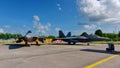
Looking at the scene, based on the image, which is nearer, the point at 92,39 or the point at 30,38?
the point at 30,38

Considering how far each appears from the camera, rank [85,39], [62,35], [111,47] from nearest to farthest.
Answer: [111,47] < [85,39] < [62,35]

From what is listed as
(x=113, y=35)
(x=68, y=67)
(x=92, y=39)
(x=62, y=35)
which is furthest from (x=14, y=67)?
(x=113, y=35)

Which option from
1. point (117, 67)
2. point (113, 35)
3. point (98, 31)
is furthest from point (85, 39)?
point (113, 35)

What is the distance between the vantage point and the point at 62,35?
5334 cm

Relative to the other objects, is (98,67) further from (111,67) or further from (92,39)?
(92,39)

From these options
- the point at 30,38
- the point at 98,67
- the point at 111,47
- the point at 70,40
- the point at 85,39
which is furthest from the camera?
the point at 70,40

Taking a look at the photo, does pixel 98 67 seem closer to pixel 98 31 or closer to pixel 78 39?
pixel 78 39

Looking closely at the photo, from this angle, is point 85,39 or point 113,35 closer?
point 85,39

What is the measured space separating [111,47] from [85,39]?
54.7 feet

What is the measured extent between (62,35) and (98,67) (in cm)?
4288

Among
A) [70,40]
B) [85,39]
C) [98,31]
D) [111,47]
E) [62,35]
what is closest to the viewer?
[111,47]

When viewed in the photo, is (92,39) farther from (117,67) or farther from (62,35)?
(117,67)

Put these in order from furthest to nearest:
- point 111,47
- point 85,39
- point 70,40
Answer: point 70,40, point 85,39, point 111,47

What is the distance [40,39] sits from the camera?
1507 inches
